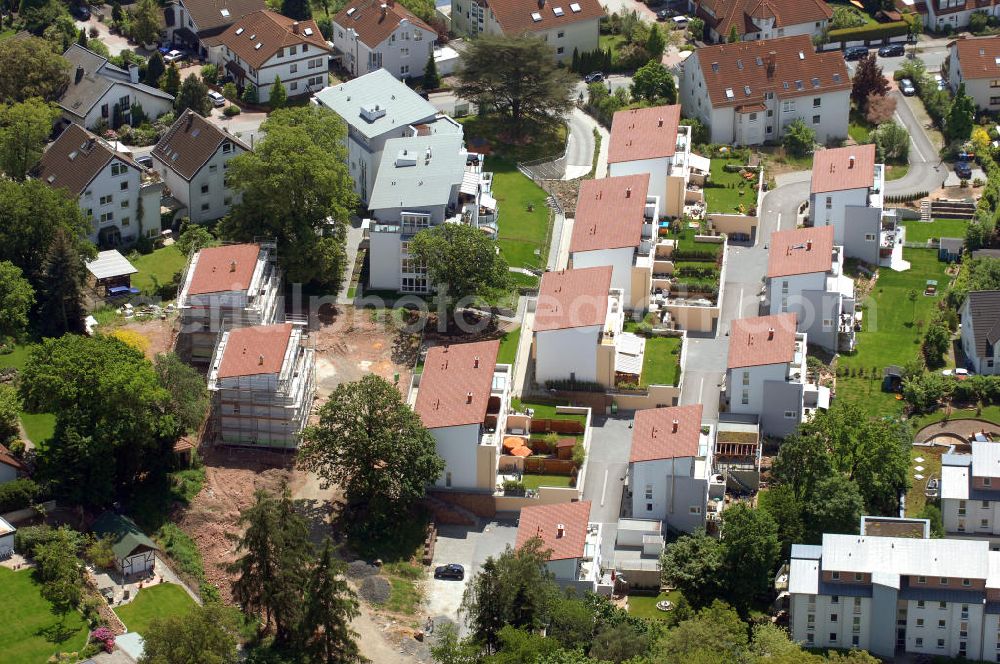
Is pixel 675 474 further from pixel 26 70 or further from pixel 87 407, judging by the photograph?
pixel 26 70

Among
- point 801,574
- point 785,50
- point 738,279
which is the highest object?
point 785,50

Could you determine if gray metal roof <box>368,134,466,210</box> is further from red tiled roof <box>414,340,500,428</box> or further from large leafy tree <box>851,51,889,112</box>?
large leafy tree <box>851,51,889,112</box>

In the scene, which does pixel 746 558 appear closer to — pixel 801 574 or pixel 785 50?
pixel 801 574

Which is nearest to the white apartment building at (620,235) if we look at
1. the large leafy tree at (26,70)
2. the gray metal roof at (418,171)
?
the gray metal roof at (418,171)

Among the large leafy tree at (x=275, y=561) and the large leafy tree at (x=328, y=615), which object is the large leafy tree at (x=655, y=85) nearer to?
the large leafy tree at (x=275, y=561)

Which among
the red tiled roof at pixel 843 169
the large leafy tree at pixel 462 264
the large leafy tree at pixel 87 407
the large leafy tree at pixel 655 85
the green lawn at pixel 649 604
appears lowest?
the green lawn at pixel 649 604

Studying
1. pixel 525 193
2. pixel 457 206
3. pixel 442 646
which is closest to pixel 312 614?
pixel 442 646

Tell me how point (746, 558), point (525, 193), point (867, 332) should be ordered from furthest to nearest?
point (525, 193) → point (867, 332) → point (746, 558)
